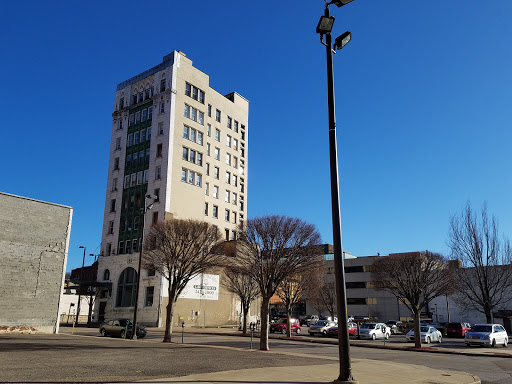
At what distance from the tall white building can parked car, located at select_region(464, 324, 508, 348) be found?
3460 cm

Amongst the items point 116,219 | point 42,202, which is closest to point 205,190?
point 116,219

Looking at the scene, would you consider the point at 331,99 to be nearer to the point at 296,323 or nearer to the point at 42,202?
the point at 42,202

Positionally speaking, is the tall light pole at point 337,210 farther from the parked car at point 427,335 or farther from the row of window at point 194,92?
the row of window at point 194,92

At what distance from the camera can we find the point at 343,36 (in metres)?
11.9

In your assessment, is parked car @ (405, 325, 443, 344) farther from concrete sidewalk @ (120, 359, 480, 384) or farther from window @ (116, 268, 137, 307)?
window @ (116, 268, 137, 307)

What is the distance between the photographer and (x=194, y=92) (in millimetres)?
67188

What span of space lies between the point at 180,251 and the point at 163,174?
27.7 metres

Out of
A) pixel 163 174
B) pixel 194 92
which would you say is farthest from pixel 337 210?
pixel 194 92

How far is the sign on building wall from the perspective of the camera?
5775 cm

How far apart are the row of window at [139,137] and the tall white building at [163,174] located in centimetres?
15

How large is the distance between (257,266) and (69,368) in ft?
51.1

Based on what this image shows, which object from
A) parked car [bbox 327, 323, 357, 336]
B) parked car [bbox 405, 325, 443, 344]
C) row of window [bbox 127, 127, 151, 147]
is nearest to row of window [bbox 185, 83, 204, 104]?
row of window [bbox 127, 127, 151, 147]

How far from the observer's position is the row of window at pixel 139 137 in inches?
2522

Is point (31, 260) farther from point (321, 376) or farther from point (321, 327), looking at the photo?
point (321, 327)
